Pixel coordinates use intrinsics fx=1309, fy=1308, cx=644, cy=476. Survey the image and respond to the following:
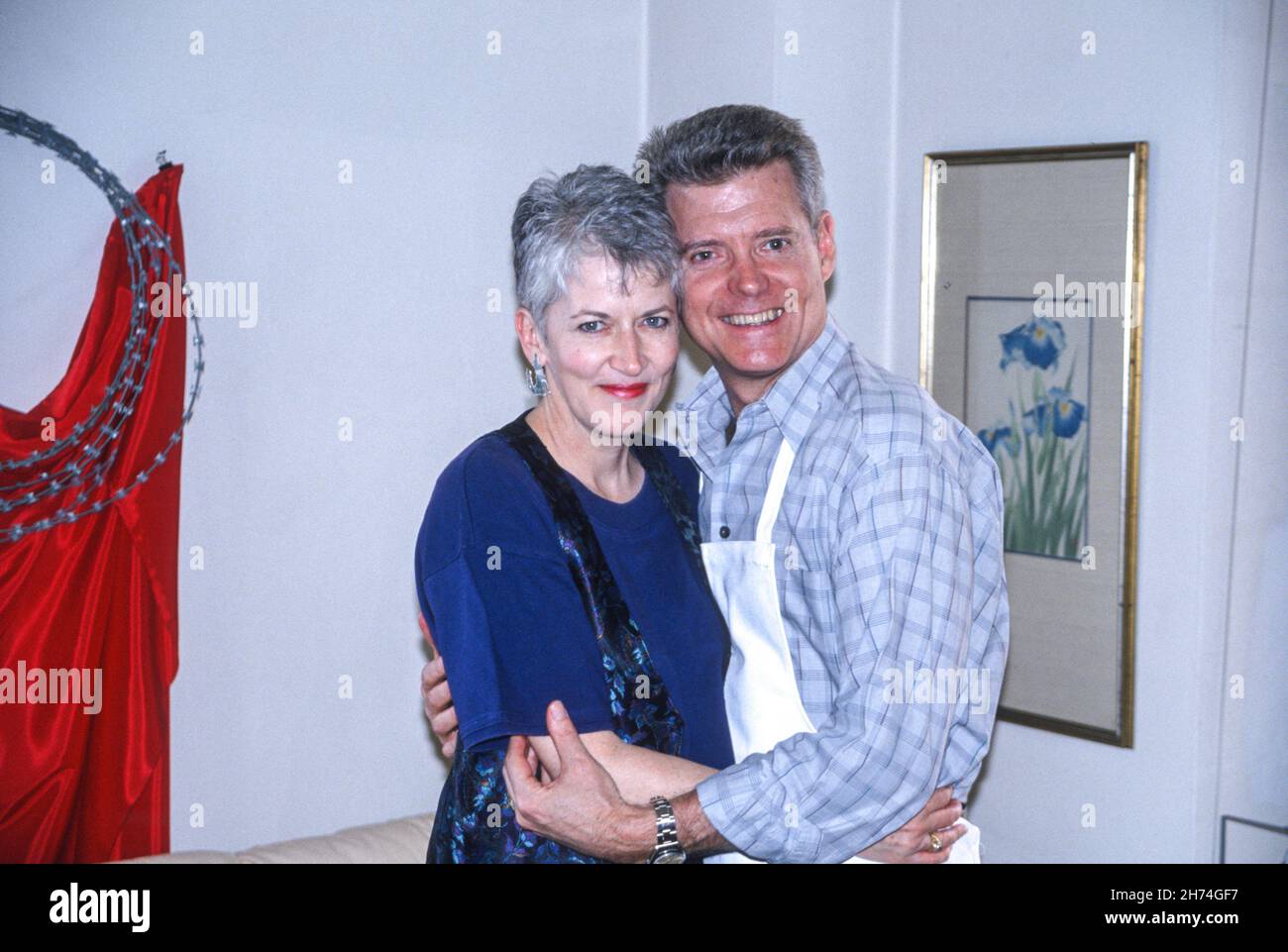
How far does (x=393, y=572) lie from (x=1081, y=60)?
1681 millimetres

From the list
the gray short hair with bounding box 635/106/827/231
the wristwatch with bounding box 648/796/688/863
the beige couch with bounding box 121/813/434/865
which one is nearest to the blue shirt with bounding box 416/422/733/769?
the wristwatch with bounding box 648/796/688/863

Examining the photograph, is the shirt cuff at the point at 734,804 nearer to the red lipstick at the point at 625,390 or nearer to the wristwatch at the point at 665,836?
the wristwatch at the point at 665,836

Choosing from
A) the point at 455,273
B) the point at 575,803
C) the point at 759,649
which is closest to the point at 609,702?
the point at 575,803

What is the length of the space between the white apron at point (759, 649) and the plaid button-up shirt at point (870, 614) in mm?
15

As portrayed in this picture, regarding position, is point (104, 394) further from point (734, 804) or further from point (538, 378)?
point (734, 804)

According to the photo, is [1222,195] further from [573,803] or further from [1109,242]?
[573,803]

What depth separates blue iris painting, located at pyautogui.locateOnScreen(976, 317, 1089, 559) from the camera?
2424mm

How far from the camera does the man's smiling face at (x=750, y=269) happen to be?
5.63ft

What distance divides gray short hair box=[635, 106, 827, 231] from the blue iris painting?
87cm

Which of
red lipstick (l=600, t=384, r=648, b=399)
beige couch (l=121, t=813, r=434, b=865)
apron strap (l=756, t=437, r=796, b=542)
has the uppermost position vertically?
red lipstick (l=600, t=384, r=648, b=399)

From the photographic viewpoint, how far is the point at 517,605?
58.8 inches

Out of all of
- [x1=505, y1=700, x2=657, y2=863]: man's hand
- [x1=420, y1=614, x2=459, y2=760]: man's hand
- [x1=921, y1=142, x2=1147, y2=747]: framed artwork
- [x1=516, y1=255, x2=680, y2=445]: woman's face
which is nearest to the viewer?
[x1=505, y1=700, x2=657, y2=863]: man's hand

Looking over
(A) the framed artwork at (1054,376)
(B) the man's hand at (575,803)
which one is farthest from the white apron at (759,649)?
(A) the framed artwork at (1054,376)

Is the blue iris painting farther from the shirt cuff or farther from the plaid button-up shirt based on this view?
the shirt cuff
